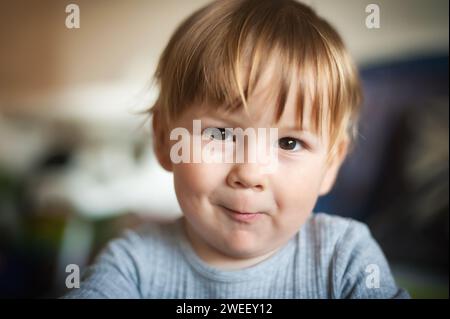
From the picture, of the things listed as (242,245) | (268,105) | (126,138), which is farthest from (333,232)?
(126,138)

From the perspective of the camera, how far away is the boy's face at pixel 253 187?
2.20ft

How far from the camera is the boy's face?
670 millimetres

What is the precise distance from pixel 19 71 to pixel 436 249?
0.82 m

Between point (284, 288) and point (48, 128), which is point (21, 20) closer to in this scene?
point (48, 128)

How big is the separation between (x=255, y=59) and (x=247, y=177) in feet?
0.53

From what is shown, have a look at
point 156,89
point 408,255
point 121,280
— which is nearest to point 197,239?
point 121,280

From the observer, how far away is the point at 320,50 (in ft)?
2.31

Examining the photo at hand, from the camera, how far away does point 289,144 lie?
2.30 feet

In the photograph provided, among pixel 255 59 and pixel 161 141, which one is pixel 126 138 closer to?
pixel 161 141

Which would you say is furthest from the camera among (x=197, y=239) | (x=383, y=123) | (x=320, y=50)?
(x=383, y=123)

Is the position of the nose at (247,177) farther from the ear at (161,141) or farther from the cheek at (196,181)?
the ear at (161,141)

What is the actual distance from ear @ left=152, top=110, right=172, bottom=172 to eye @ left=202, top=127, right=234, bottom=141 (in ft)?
0.31

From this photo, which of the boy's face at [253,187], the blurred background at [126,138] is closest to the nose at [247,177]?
the boy's face at [253,187]

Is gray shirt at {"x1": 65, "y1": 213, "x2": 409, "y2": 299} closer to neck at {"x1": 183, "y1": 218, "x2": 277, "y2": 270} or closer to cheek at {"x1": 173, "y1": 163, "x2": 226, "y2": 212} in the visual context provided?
neck at {"x1": 183, "y1": 218, "x2": 277, "y2": 270}
